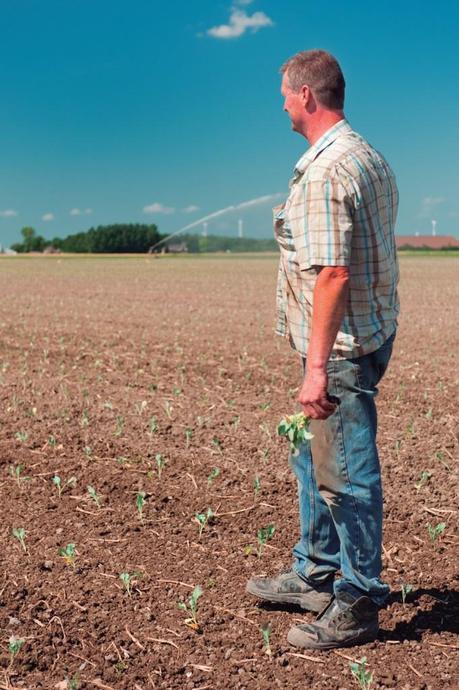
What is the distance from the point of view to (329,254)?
289 centimetres

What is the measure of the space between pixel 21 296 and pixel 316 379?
746 inches

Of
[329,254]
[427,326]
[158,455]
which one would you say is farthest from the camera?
[427,326]

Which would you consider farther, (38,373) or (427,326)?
(427,326)

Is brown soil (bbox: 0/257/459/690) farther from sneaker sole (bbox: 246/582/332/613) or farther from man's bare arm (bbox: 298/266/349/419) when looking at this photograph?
man's bare arm (bbox: 298/266/349/419)

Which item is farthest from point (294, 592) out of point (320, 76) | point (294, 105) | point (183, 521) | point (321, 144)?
point (320, 76)

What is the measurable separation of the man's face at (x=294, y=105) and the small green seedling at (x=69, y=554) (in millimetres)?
2425

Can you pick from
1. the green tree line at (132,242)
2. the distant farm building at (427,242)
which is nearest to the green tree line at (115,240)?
the green tree line at (132,242)

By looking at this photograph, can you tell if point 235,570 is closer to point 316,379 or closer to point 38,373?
point 316,379

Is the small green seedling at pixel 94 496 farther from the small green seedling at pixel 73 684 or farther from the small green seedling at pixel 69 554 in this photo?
the small green seedling at pixel 73 684

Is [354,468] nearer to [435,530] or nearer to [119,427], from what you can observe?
[435,530]

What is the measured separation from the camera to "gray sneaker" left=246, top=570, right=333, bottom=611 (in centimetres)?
371

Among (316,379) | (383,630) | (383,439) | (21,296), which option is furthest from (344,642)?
(21,296)

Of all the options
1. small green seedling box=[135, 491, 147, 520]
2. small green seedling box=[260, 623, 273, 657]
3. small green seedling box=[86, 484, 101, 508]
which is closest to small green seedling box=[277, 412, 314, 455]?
small green seedling box=[260, 623, 273, 657]

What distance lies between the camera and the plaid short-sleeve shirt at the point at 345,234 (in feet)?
9.53
